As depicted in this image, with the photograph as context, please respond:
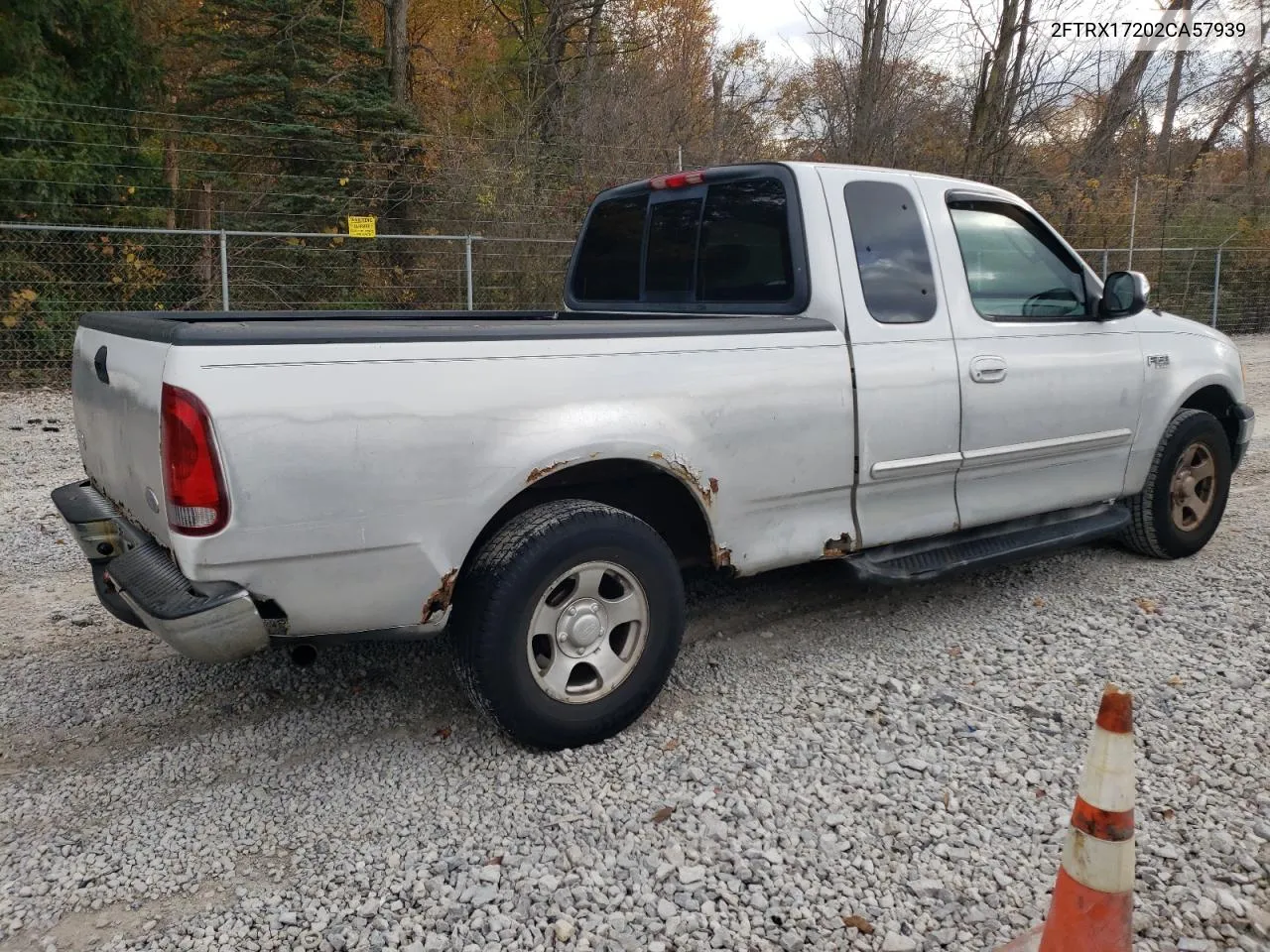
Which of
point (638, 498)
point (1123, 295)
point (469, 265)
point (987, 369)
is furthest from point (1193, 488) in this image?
point (469, 265)

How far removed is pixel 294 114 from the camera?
15188 mm

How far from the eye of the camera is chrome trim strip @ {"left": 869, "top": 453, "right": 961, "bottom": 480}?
391cm

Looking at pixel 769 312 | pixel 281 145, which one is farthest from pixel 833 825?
pixel 281 145

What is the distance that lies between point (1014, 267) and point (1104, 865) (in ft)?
10.2

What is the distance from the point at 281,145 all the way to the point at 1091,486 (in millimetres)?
13483

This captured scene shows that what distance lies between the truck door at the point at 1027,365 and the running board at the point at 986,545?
0.31 ft

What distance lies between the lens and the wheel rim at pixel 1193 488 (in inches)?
205

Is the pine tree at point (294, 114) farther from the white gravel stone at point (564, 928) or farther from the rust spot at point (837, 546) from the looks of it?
the white gravel stone at point (564, 928)

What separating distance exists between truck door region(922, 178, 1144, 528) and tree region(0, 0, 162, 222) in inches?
466

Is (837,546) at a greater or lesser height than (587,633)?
greater

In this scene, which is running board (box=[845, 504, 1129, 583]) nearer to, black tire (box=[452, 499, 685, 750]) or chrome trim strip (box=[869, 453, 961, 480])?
chrome trim strip (box=[869, 453, 961, 480])

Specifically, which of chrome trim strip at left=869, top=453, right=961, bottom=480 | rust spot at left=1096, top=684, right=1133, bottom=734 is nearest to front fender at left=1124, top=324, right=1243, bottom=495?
chrome trim strip at left=869, top=453, right=961, bottom=480

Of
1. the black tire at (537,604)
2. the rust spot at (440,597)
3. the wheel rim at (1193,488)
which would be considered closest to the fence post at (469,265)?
the wheel rim at (1193,488)

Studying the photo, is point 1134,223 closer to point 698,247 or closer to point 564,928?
point 698,247
